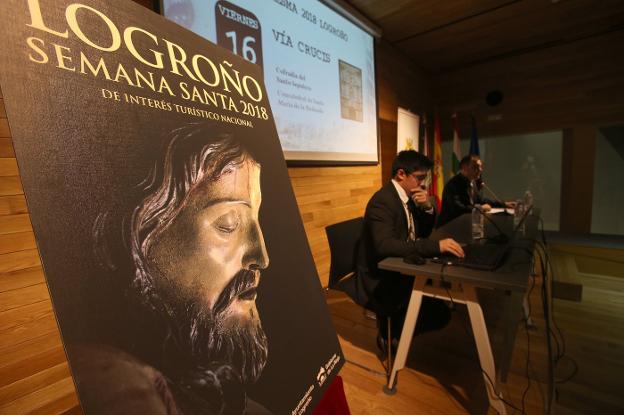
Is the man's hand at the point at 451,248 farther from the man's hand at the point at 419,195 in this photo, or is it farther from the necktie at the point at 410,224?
the man's hand at the point at 419,195

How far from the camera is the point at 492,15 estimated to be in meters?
3.22

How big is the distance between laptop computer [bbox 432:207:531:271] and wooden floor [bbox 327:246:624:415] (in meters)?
0.74

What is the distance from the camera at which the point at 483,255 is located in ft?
4.38

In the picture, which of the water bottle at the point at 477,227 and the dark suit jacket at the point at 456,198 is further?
the dark suit jacket at the point at 456,198

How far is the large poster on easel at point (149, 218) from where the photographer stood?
350mm

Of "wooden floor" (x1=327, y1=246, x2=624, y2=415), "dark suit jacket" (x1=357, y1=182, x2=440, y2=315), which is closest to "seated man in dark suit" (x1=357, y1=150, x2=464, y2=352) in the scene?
"dark suit jacket" (x1=357, y1=182, x2=440, y2=315)

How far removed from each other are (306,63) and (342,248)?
4.93 feet

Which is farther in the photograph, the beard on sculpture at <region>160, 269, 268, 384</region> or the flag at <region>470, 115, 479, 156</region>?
the flag at <region>470, 115, 479, 156</region>

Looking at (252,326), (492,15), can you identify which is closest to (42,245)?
(252,326)

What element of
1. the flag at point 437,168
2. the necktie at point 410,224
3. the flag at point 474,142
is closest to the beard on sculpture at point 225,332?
→ the necktie at point 410,224

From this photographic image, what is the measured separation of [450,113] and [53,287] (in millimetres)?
5487

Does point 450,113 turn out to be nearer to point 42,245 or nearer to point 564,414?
point 564,414

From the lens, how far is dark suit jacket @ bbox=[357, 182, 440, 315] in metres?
1.52

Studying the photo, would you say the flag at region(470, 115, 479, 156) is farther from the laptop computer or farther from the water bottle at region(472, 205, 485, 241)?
the laptop computer
